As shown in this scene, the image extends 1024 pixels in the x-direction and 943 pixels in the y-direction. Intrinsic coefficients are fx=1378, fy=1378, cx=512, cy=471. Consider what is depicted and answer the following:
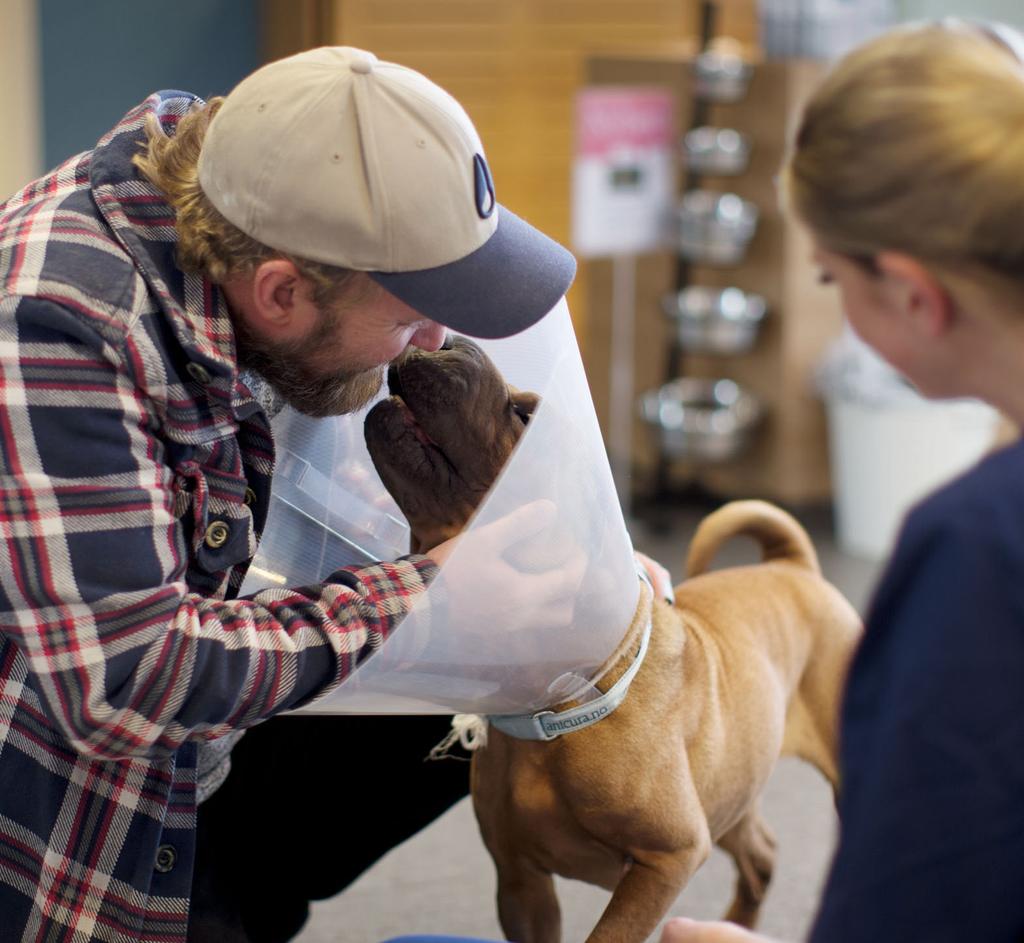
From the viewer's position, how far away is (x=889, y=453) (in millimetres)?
3781

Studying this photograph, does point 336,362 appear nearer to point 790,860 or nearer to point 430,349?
point 430,349

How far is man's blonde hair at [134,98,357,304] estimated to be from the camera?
4.18 ft

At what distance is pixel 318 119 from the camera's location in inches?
48.4

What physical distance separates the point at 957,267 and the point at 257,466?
0.78 m

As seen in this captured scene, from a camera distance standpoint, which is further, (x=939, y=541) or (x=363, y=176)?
(x=363, y=176)

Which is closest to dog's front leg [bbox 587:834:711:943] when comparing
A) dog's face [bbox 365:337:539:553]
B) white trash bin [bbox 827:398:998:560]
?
dog's face [bbox 365:337:539:553]

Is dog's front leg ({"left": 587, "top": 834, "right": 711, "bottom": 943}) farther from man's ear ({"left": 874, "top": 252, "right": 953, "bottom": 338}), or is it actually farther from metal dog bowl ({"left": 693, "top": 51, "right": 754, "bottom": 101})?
metal dog bowl ({"left": 693, "top": 51, "right": 754, "bottom": 101})

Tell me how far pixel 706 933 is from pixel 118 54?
181 inches

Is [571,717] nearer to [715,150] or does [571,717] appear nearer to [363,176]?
[363,176]

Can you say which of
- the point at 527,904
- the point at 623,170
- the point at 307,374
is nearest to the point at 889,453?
the point at 623,170

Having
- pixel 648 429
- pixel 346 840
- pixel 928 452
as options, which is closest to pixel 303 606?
pixel 346 840

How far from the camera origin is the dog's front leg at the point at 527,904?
162cm

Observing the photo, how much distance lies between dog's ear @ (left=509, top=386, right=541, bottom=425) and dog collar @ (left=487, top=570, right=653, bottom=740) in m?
0.29

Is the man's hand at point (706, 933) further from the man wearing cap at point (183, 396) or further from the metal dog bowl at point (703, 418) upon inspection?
the metal dog bowl at point (703, 418)
